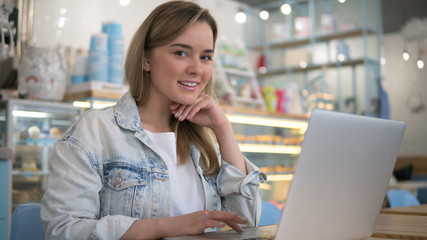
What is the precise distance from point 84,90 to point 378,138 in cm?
268

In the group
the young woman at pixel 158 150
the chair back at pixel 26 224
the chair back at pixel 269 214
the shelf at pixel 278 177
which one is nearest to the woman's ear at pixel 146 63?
the young woman at pixel 158 150

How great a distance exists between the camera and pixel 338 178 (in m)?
0.97

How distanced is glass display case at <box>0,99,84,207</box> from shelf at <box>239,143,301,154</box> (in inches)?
67.0

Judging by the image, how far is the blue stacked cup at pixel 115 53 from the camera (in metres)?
3.61

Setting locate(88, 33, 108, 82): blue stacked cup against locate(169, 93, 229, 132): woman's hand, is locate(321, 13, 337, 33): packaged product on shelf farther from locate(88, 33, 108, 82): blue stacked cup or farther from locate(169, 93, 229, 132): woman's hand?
locate(169, 93, 229, 132): woman's hand

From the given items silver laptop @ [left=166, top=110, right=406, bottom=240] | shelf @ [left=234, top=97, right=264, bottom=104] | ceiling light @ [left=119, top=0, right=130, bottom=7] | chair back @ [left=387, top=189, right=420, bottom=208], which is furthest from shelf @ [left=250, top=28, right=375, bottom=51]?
silver laptop @ [left=166, top=110, right=406, bottom=240]

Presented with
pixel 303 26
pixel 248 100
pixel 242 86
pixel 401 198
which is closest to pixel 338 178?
pixel 401 198

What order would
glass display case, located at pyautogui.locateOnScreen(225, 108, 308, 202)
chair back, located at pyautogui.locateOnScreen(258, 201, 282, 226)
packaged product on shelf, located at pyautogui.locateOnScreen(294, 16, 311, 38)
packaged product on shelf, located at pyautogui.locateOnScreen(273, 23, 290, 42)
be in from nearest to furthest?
chair back, located at pyautogui.locateOnScreen(258, 201, 282, 226) → glass display case, located at pyautogui.locateOnScreen(225, 108, 308, 202) → packaged product on shelf, located at pyautogui.locateOnScreen(294, 16, 311, 38) → packaged product on shelf, located at pyautogui.locateOnScreen(273, 23, 290, 42)

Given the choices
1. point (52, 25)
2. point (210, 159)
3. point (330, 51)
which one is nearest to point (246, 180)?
point (210, 159)

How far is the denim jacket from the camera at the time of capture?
3.93ft

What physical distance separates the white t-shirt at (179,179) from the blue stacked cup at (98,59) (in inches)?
83.7

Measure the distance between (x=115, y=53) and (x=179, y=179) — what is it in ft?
7.68

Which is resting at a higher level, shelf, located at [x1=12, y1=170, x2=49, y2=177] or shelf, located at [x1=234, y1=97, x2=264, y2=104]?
shelf, located at [x1=234, y1=97, x2=264, y2=104]

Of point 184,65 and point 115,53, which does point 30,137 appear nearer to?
point 115,53
